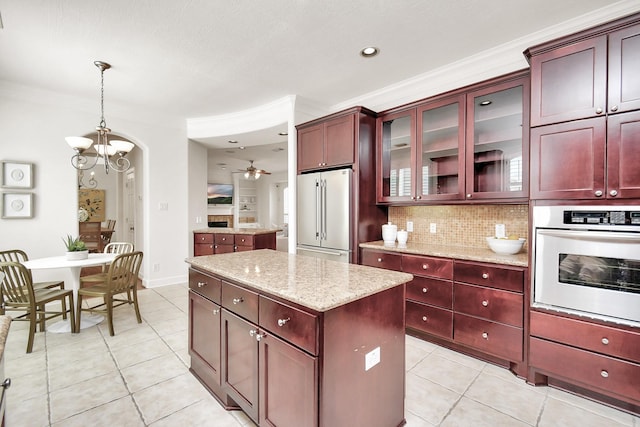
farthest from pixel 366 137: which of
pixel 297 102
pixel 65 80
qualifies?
pixel 65 80

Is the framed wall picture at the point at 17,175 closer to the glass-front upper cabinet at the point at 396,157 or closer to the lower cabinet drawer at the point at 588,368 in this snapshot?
the glass-front upper cabinet at the point at 396,157

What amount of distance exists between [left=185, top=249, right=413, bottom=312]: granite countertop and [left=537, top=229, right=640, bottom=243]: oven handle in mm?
1134

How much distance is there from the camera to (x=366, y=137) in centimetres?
335

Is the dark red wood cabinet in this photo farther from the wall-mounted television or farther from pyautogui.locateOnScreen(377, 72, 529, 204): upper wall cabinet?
the wall-mounted television

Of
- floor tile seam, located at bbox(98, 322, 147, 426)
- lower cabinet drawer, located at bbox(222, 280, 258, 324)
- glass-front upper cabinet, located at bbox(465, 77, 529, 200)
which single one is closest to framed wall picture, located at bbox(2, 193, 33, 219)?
floor tile seam, located at bbox(98, 322, 147, 426)

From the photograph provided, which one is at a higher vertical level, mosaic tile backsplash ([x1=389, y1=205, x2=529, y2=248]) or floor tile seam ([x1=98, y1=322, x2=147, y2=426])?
mosaic tile backsplash ([x1=389, y1=205, x2=529, y2=248])

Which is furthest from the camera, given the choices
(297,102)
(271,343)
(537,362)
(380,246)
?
(297,102)

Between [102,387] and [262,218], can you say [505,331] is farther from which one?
[262,218]

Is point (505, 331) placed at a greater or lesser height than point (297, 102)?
lesser

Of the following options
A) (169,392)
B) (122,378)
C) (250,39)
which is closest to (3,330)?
(169,392)

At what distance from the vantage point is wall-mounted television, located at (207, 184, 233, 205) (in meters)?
9.40

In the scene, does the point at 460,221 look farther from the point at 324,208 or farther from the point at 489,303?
the point at 324,208

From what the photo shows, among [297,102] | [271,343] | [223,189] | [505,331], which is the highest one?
[297,102]

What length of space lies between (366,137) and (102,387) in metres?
3.23
